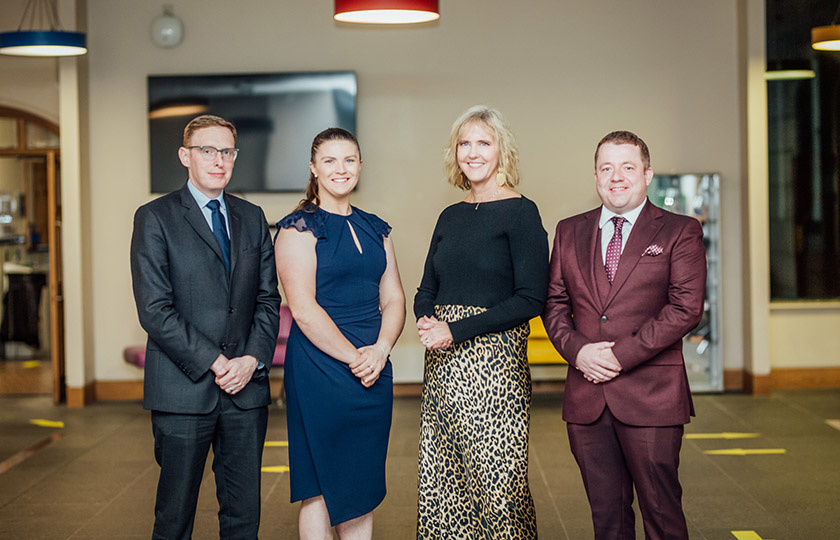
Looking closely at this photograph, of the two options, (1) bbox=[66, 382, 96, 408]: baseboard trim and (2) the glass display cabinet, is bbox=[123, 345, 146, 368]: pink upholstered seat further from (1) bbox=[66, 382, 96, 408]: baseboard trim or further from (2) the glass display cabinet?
(2) the glass display cabinet

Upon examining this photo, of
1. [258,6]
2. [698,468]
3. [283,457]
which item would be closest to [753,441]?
[698,468]

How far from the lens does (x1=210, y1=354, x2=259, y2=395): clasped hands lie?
Result: 337cm

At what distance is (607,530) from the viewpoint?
11.1 feet

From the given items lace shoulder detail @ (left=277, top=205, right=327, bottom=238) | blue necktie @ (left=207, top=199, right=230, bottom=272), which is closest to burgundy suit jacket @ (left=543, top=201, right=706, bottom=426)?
lace shoulder detail @ (left=277, top=205, right=327, bottom=238)

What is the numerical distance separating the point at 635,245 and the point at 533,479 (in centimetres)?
272

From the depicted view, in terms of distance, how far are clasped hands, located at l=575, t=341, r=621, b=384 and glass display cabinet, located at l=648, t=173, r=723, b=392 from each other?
199 inches

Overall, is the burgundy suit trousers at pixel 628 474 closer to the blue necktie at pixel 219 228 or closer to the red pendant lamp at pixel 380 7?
the blue necktie at pixel 219 228

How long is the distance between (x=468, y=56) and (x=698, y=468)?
4349 mm

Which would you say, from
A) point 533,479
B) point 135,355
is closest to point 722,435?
point 533,479

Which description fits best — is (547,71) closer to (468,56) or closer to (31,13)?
(468,56)

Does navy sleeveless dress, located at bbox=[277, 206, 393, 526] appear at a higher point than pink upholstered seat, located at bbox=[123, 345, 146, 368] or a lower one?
higher

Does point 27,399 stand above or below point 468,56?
below

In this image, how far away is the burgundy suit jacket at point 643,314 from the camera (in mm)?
3256

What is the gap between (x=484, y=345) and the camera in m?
3.52
